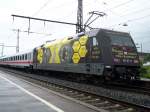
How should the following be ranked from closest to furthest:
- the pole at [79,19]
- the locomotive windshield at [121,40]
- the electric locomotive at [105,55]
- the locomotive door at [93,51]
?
1. the electric locomotive at [105,55]
2. the locomotive door at [93,51]
3. the locomotive windshield at [121,40]
4. the pole at [79,19]

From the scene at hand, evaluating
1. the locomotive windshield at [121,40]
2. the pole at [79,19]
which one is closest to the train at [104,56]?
the locomotive windshield at [121,40]

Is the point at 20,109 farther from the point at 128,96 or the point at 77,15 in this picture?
the point at 77,15

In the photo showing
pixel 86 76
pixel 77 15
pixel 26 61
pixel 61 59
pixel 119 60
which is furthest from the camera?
pixel 26 61

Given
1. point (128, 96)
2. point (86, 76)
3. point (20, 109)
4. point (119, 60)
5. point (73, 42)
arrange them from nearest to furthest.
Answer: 1. point (20, 109)
2. point (128, 96)
3. point (119, 60)
4. point (86, 76)
5. point (73, 42)

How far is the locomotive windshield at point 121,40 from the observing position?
1870 cm

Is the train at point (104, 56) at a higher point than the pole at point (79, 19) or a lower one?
lower

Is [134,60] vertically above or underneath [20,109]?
above

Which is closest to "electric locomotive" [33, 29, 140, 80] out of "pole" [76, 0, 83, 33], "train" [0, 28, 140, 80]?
"train" [0, 28, 140, 80]

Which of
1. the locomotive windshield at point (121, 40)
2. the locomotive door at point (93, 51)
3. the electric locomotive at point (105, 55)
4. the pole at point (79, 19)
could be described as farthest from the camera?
the pole at point (79, 19)

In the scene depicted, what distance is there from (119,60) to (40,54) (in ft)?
49.7

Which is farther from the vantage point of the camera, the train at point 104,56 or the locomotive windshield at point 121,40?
the locomotive windshield at point 121,40

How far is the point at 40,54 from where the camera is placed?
32000mm

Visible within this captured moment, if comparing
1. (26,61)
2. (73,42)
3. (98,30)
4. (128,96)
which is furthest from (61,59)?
(26,61)

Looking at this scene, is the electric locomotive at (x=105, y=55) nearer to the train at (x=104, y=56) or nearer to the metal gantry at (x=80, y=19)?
the train at (x=104, y=56)
